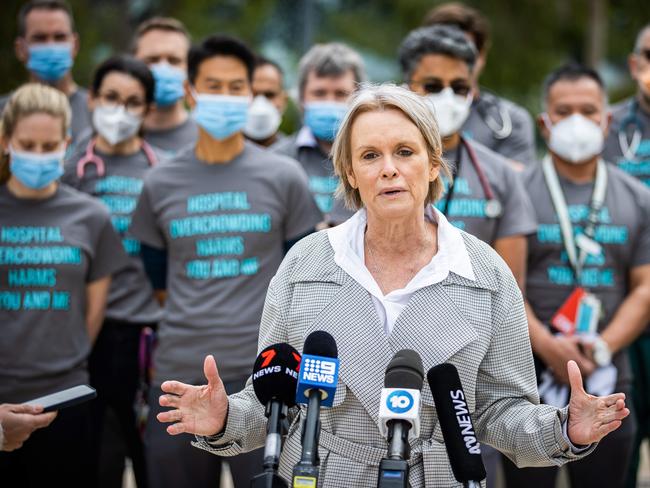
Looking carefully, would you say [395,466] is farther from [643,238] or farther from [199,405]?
[643,238]

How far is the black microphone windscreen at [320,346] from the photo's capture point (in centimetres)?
317

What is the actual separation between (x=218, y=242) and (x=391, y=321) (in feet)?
7.00

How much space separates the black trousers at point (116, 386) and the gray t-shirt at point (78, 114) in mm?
1473

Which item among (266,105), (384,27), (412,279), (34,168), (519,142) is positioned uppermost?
(384,27)

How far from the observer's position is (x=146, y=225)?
594 centimetres

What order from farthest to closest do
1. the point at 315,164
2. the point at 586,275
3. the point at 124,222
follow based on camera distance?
1. the point at 315,164
2. the point at 124,222
3. the point at 586,275

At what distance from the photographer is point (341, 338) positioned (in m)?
3.71

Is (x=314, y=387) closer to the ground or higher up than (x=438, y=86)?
closer to the ground

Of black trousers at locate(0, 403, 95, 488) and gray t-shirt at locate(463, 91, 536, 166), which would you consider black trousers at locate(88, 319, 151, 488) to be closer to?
black trousers at locate(0, 403, 95, 488)

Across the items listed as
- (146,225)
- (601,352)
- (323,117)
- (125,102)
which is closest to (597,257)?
(601,352)

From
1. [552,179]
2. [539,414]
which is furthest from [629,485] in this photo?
[539,414]

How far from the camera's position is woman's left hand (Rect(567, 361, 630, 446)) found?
3346mm

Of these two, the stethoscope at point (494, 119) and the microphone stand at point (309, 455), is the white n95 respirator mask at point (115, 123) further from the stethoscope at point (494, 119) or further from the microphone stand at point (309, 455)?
the microphone stand at point (309, 455)

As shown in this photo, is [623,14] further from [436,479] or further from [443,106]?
[436,479]
